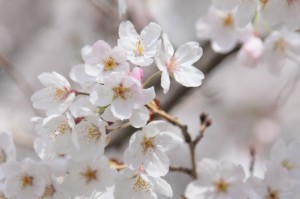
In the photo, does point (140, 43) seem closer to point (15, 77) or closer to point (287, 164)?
point (287, 164)

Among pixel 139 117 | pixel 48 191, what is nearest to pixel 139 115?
pixel 139 117

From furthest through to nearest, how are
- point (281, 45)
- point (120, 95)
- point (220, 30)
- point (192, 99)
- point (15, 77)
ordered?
1. point (192, 99)
2. point (15, 77)
3. point (220, 30)
4. point (281, 45)
5. point (120, 95)

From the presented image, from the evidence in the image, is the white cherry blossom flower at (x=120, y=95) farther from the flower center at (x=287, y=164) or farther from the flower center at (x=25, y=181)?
the flower center at (x=287, y=164)

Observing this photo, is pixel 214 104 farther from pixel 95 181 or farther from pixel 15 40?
pixel 95 181

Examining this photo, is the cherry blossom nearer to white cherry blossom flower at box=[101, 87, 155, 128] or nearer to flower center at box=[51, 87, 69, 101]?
white cherry blossom flower at box=[101, 87, 155, 128]

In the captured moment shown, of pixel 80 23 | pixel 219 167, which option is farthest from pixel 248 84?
pixel 219 167
